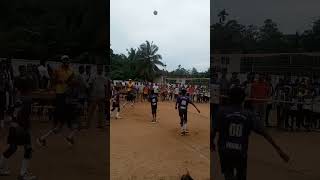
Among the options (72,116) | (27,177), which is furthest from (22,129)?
(72,116)

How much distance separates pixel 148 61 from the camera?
55750mm

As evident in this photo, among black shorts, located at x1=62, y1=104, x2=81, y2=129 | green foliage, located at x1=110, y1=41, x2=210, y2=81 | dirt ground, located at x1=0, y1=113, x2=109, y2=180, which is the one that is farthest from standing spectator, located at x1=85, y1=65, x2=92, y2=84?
green foliage, located at x1=110, y1=41, x2=210, y2=81

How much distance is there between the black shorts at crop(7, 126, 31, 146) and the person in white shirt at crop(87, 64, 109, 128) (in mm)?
2863

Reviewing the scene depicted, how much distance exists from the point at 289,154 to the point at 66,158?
3.92 metres

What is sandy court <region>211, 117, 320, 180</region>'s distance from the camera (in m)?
7.87

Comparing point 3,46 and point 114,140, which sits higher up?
point 3,46

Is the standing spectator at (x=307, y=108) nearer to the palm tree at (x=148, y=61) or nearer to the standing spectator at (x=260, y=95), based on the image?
the standing spectator at (x=260, y=95)

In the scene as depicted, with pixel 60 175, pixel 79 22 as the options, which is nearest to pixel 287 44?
pixel 79 22

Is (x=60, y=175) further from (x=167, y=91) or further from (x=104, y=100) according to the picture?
(x=167, y=91)

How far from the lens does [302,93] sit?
32.0 ft

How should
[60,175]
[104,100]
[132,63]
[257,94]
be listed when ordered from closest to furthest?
[60,175] < [257,94] < [104,100] < [132,63]

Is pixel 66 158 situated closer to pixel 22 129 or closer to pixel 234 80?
pixel 22 129

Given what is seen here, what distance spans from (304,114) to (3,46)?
18.9 ft

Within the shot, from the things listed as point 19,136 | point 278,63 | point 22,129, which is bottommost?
point 19,136
